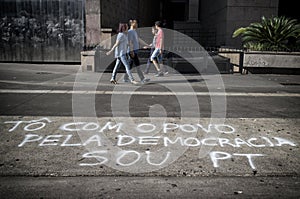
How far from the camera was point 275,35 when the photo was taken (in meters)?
12.5

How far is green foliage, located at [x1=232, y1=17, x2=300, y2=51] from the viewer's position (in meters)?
12.3

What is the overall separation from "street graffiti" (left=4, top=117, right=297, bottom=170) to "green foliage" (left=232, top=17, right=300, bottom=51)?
29.1ft

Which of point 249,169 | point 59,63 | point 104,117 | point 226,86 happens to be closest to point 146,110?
point 104,117

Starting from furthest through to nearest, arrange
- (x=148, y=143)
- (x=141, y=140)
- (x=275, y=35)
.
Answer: (x=275, y=35) → (x=141, y=140) → (x=148, y=143)

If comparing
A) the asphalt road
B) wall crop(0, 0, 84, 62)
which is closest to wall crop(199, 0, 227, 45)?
wall crop(0, 0, 84, 62)

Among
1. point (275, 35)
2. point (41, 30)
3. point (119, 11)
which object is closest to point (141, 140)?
point (275, 35)

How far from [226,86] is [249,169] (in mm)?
6103

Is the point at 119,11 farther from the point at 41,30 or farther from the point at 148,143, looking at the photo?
the point at 148,143

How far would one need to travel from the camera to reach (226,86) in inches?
368

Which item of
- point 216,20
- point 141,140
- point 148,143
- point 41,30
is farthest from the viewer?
point 216,20

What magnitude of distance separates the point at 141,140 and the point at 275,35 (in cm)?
1043

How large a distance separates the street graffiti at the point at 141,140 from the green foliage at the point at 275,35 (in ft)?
29.1

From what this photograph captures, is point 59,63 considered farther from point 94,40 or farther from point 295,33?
point 295,33

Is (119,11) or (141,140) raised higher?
(119,11)
